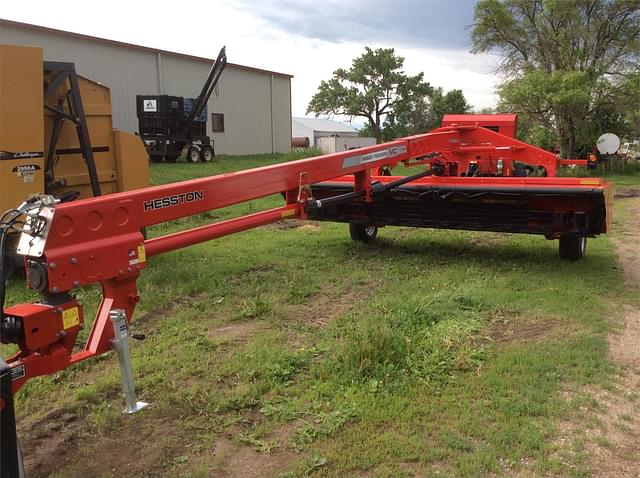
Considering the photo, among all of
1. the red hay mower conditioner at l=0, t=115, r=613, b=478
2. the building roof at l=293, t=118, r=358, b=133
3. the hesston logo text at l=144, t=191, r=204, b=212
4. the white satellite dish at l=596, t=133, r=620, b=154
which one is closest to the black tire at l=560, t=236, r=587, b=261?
the red hay mower conditioner at l=0, t=115, r=613, b=478

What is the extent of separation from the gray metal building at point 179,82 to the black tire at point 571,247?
17.9m

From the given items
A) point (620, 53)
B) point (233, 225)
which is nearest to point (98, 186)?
point (233, 225)

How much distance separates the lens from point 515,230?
6.88m

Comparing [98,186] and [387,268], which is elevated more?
[98,186]

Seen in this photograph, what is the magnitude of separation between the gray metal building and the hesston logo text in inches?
708

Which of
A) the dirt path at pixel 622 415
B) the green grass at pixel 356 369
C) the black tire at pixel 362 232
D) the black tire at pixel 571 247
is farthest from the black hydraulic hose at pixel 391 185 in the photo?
the dirt path at pixel 622 415

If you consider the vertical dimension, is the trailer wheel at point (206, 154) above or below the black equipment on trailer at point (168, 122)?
below

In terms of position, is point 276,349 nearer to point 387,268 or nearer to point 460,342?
point 460,342

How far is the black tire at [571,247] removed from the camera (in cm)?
701

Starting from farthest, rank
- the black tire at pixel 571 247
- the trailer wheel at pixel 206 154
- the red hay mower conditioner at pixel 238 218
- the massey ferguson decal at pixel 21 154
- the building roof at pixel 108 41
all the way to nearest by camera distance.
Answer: the trailer wheel at pixel 206 154, the building roof at pixel 108 41, the black tire at pixel 571 247, the massey ferguson decal at pixel 21 154, the red hay mower conditioner at pixel 238 218

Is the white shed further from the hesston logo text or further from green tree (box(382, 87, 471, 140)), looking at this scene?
the hesston logo text

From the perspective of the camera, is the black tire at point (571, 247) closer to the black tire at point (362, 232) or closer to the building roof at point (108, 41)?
the black tire at point (362, 232)

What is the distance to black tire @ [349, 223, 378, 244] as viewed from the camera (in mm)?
→ 8383

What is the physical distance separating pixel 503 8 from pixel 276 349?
26826 millimetres
